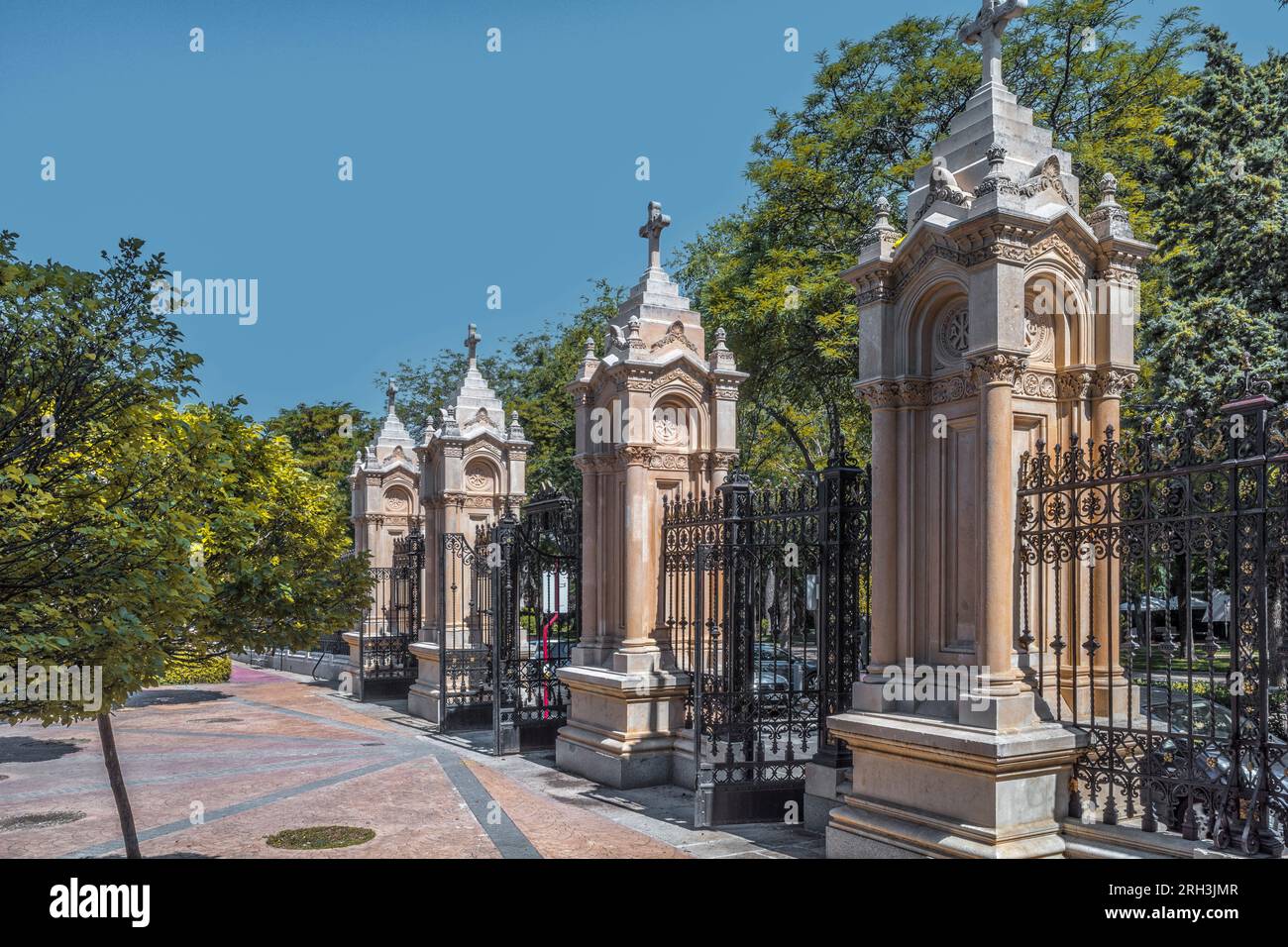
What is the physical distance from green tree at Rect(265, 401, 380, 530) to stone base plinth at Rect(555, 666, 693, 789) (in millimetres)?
25794

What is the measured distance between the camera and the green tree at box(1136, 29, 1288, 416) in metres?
16.0

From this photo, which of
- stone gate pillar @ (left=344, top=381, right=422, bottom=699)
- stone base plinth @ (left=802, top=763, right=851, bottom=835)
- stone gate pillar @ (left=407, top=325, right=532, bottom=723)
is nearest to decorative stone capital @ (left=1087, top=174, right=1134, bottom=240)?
stone base plinth @ (left=802, top=763, right=851, bottom=835)

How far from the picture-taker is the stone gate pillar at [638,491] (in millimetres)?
11766

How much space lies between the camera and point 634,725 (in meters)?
11.7

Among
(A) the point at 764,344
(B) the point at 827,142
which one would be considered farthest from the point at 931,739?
(B) the point at 827,142

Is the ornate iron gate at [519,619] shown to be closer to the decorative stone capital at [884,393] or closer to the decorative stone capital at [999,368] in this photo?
the decorative stone capital at [884,393]

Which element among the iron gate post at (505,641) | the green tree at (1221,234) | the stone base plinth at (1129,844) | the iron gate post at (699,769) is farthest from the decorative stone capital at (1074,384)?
the green tree at (1221,234)

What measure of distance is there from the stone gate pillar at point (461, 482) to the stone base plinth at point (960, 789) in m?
10.5

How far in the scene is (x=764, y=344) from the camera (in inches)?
816

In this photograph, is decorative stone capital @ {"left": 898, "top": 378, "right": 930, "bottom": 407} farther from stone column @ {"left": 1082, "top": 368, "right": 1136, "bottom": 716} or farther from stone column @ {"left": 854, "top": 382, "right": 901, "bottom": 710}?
stone column @ {"left": 1082, "top": 368, "right": 1136, "bottom": 716}

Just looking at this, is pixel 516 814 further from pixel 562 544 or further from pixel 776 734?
pixel 562 544

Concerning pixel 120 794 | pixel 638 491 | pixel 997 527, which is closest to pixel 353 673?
pixel 638 491

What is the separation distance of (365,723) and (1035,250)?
549 inches

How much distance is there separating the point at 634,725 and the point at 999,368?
20.9ft
